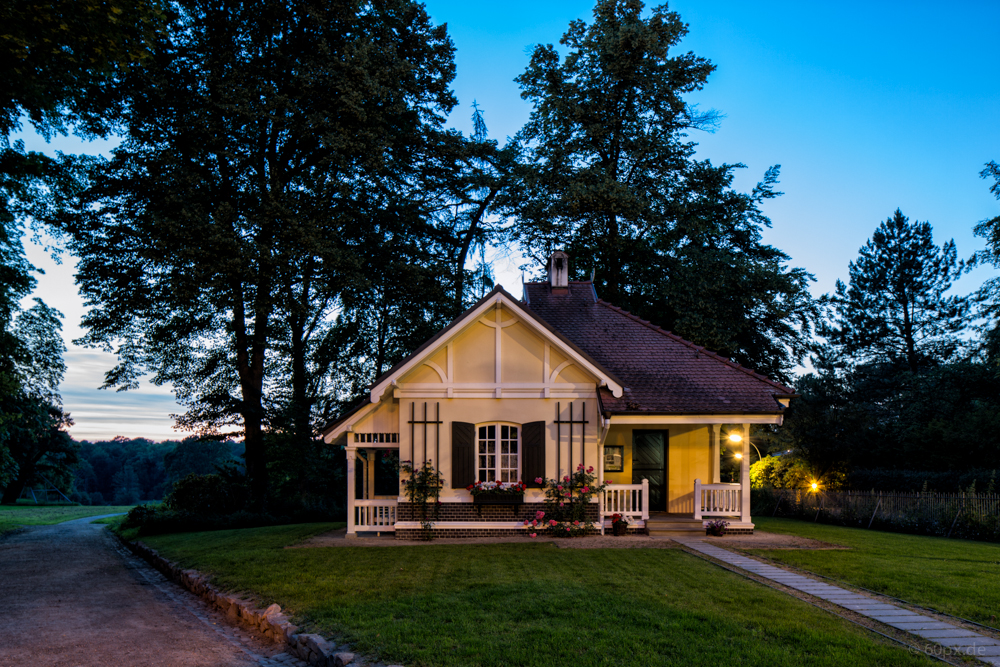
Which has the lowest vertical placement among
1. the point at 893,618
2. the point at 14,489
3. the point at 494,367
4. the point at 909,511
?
the point at 14,489

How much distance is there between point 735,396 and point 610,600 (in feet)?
29.7

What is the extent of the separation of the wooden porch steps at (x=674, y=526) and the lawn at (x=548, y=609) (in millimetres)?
3051

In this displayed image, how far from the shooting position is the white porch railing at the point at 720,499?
1588 cm

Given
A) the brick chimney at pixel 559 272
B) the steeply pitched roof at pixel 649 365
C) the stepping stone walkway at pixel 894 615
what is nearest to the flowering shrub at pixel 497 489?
the steeply pitched roof at pixel 649 365

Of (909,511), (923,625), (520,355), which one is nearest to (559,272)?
(520,355)

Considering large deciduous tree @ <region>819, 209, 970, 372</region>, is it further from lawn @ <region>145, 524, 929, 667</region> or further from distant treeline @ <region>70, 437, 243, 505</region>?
distant treeline @ <region>70, 437, 243, 505</region>

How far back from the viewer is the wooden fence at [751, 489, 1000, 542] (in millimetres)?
16609

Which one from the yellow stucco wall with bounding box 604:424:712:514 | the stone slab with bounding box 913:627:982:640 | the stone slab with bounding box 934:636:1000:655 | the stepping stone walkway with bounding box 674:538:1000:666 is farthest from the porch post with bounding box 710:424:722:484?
the stone slab with bounding box 934:636:1000:655

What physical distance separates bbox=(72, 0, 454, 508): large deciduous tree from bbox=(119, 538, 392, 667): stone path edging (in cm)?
1181

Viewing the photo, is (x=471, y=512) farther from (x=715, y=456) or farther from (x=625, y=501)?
(x=715, y=456)

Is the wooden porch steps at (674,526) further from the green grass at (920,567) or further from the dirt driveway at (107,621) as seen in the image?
the dirt driveway at (107,621)

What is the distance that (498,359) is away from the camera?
612 inches

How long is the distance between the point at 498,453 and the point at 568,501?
1855 millimetres

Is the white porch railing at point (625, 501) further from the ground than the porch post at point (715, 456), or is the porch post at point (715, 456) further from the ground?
the porch post at point (715, 456)
